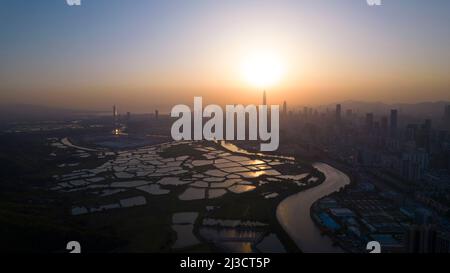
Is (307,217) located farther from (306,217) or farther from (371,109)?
(371,109)

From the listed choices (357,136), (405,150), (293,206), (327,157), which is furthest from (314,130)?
(293,206)

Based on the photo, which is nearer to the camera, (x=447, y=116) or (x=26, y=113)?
(x=447, y=116)

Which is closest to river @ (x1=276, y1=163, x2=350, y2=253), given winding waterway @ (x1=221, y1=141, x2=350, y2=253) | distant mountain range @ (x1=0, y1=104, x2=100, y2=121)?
winding waterway @ (x1=221, y1=141, x2=350, y2=253)

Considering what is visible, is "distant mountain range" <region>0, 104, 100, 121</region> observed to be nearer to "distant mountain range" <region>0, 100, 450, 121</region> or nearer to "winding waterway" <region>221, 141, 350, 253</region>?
"distant mountain range" <region>0, 100, 450, 121</region>

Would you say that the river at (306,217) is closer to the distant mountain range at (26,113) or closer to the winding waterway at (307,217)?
the winding waterway at (307,217)

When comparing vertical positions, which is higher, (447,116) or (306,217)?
(447,116)

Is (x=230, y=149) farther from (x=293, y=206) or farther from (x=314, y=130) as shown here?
(x=293, y=206)

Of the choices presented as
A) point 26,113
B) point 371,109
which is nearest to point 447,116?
point 371,109

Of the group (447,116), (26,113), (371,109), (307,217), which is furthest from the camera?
(26,113)
